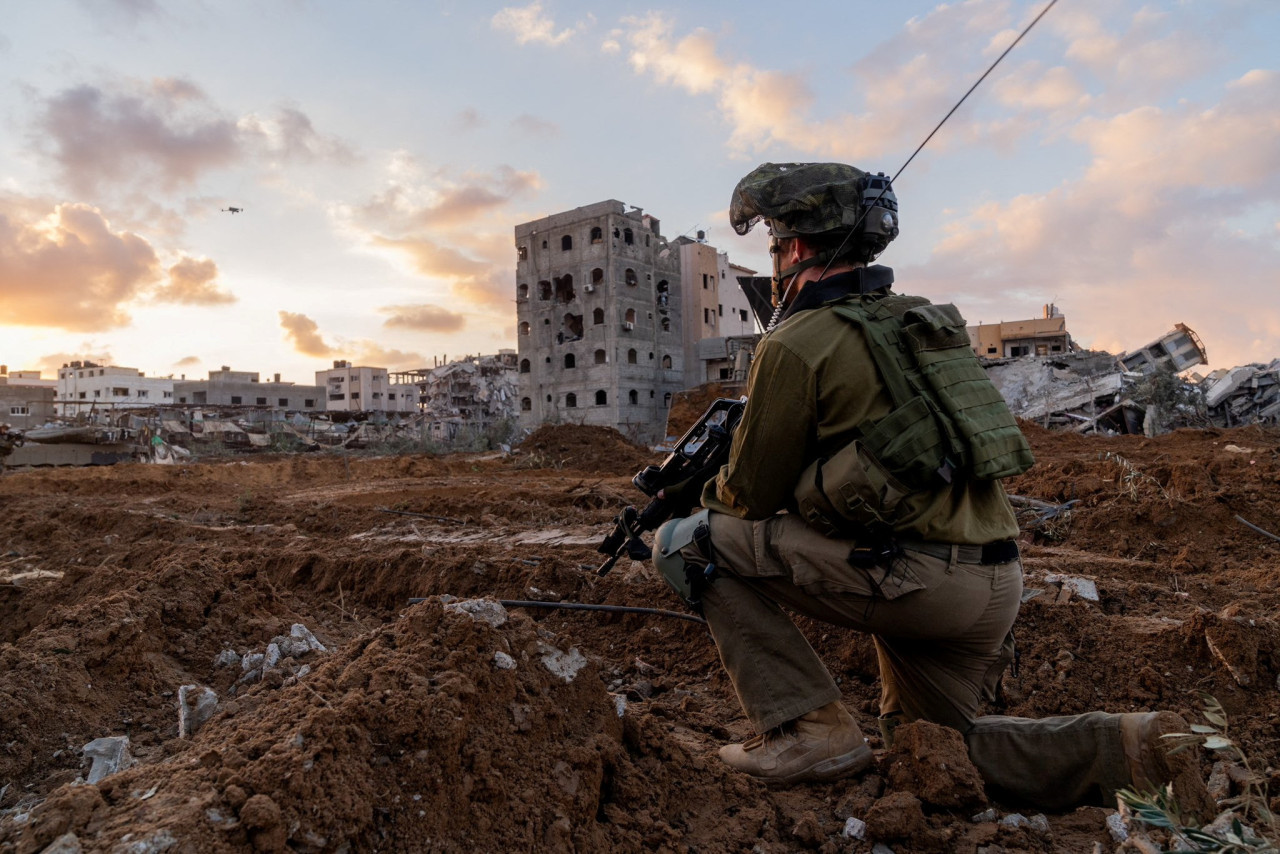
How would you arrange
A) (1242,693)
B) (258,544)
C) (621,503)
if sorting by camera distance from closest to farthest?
(1242,693) → (258,544) → (621,503)

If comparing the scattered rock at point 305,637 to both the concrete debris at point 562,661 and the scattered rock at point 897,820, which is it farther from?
the scattered rock at point 897,820

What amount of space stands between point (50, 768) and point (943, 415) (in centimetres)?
332

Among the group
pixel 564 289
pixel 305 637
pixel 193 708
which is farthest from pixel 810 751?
pixel 564 289

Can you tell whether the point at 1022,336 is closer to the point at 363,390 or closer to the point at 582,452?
the point at 582,452

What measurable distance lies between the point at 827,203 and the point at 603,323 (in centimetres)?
3372

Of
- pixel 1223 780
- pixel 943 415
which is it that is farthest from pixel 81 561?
pixel 1223 780

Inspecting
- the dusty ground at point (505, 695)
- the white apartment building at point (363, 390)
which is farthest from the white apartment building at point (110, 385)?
the dusty ground at point (505, 695)

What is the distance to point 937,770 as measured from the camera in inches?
94.3

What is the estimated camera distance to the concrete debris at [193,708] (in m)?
2.88

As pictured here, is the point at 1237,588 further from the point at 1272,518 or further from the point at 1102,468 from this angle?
the point at 1102,468

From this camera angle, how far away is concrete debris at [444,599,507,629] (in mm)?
2636

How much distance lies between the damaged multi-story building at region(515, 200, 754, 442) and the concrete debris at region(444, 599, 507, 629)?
32.5 m

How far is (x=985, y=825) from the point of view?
7.63 ft

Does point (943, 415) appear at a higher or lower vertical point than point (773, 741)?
higher
